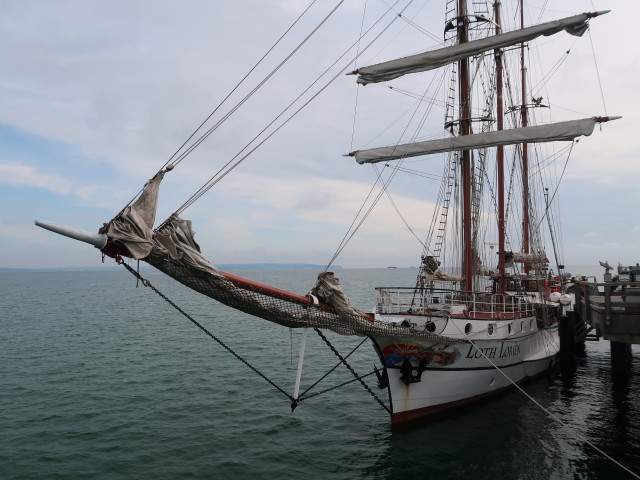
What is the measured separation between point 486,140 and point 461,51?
3.67 m

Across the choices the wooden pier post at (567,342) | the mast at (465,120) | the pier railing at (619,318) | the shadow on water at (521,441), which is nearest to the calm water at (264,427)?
the shadow on water at (521,441)

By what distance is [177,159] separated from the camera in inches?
361

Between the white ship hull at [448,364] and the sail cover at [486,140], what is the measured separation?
7.04 metres

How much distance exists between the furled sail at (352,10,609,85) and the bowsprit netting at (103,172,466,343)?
1114 centimetres

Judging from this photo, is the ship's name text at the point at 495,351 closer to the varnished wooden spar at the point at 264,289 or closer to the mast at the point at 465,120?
the mast at the point at 465,120

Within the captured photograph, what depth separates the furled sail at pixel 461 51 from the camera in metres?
16.6

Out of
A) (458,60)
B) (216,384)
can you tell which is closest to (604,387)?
(458,60)

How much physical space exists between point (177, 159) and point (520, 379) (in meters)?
16.9

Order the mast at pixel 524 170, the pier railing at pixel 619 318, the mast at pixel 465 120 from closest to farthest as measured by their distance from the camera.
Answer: the pier railing at pixel 619 318 → the mast at pixel 465 120 → the mast at pixel 524 170

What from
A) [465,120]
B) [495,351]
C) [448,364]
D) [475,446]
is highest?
[465,120]

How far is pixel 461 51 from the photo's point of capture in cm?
1766

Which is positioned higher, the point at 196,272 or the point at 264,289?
the point at 196,272

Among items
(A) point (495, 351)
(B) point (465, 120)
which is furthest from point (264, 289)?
(B) point (465, 120)

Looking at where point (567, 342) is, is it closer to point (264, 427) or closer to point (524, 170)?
point (524, 170)
